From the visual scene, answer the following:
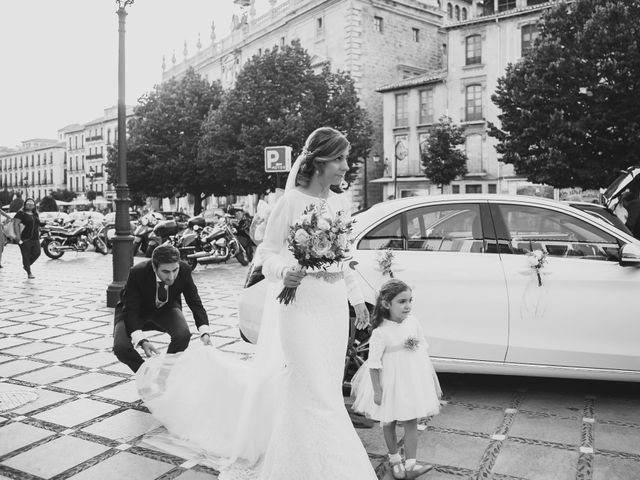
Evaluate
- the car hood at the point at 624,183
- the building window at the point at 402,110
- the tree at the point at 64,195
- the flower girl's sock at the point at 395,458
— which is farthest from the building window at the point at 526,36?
the tree at the point at 64,195

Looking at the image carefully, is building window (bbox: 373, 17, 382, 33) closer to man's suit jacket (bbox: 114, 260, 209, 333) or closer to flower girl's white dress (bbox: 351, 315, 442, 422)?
man's suit jacket (bbox: 114, 260, 209, 333)

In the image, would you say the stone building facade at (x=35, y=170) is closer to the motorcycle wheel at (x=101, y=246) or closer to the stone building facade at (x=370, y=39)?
the stone building facade at (x=370, y=39)

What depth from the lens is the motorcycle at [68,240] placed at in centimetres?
1967

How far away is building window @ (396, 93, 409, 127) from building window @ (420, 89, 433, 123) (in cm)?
108

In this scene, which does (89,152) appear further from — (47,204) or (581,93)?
(581,93)

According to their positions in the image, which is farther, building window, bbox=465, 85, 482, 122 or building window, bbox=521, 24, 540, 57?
building window, bbox=465, 85, 482, 122

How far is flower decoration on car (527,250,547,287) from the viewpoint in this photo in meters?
4.84

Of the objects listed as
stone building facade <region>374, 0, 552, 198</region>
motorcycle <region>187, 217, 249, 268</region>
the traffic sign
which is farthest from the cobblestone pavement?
stone building facade <region>374, 0, 552, 198</region>

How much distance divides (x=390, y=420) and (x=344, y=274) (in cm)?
94

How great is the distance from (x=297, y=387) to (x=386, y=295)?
0.90 m

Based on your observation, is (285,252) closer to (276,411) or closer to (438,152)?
(276,411)

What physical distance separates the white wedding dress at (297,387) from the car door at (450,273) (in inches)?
59.3

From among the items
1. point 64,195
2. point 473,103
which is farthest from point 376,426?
point 64,195

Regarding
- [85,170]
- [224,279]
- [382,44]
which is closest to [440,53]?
[382,44]
